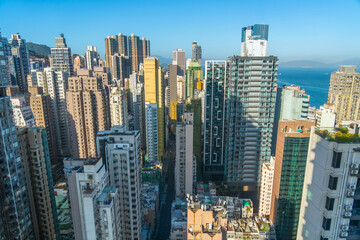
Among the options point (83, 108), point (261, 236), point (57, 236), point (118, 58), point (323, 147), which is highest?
point (118, 58)

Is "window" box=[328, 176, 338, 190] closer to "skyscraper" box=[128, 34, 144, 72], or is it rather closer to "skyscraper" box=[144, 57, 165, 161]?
"skyscraper" box=[144, 57, 165, 161]

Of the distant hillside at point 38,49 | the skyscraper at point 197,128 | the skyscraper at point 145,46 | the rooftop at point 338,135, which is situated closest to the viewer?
the rooftop at point 338,135

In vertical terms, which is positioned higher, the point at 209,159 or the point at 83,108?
the point at 83,108

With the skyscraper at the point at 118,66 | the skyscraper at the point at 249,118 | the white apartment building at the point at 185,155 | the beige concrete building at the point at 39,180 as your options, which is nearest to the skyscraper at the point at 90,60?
the skyscraper at the point at 118,66

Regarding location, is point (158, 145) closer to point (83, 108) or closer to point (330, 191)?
point (83, 108)

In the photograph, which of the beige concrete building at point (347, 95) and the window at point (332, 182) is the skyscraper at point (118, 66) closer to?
the beige concrete building at point (347, 95)

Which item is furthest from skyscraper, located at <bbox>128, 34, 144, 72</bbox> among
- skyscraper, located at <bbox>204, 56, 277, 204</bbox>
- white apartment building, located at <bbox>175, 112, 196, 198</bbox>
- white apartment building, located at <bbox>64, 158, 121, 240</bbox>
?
white apartment building, located at <bbox>64, 158, 121, 240</bbox>

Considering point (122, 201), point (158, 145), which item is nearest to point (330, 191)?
point (122, 201)

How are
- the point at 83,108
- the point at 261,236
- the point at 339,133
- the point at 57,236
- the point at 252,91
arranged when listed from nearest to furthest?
the point at 339,133, the point at 57,236, the point at 261,236, the point at 252,91, the point at 83,108
